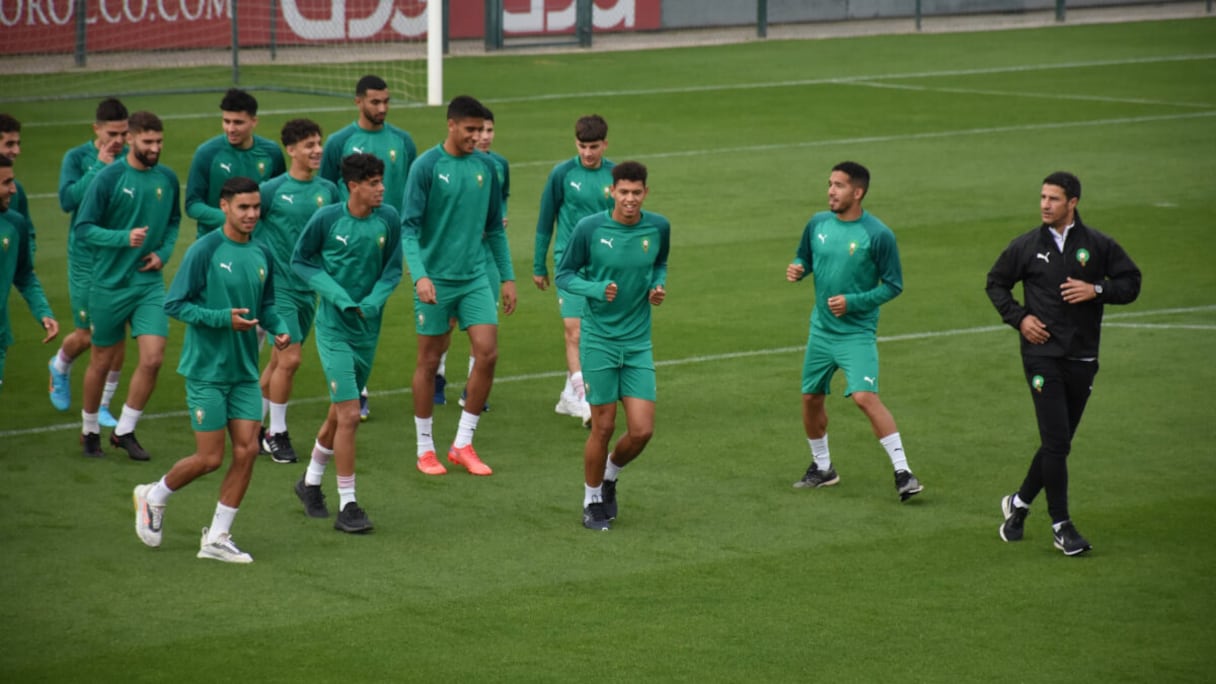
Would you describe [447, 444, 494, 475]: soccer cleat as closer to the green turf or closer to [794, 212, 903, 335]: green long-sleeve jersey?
the green turf

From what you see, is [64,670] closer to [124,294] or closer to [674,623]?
[674,623]

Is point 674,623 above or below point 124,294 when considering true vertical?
below

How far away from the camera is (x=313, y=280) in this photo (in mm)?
10836

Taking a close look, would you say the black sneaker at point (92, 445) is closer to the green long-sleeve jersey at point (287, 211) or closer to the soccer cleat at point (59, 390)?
the soccer cleat at point (59, 390)

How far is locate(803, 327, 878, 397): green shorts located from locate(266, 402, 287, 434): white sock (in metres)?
3.72

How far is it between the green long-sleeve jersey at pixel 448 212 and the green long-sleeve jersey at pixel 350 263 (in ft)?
2.99

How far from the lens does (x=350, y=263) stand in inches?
433

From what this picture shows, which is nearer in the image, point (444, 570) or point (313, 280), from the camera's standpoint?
point (444, 570)

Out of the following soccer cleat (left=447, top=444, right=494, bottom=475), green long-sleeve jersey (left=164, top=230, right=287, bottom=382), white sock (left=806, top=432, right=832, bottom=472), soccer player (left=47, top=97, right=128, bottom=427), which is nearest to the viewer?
green long-sleeve jersey (left=164, top=230, right=287, bottom=382)

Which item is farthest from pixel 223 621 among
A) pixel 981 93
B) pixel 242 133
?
pixel 981 93

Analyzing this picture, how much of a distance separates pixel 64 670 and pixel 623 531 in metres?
3.65

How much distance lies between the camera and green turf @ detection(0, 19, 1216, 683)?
28.8 feet

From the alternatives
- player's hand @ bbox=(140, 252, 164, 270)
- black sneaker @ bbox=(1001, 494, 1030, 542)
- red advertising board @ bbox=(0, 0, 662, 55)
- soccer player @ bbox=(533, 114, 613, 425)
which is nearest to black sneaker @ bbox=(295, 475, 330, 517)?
player's hand @ bbox=(140, 252, 164, 270)

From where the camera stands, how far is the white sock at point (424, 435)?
12203 millimetres
